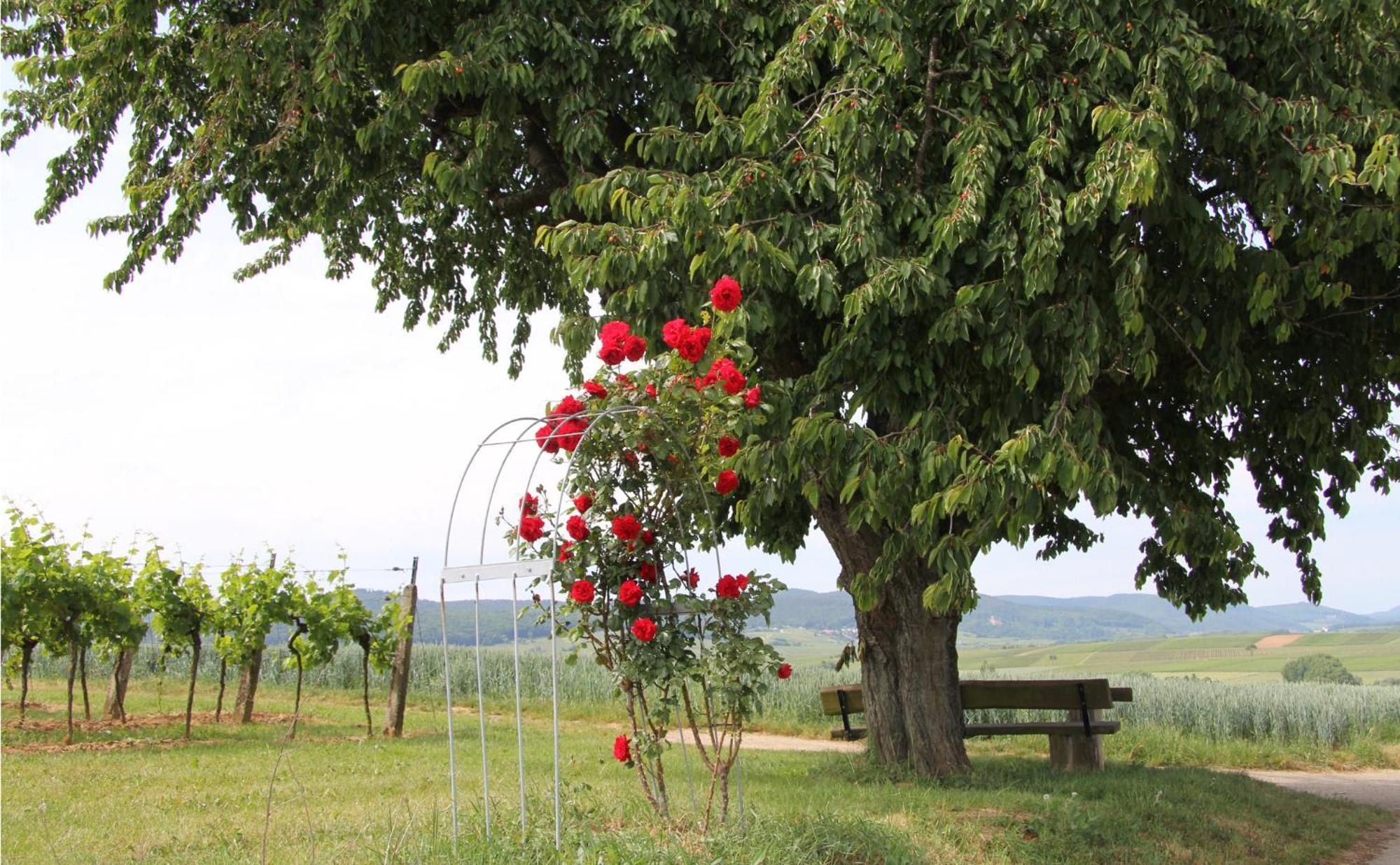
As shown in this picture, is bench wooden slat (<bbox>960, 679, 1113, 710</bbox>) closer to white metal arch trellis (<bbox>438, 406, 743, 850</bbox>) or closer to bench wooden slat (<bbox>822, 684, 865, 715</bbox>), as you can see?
bench wooden slat (<bbox>822, 684, 865, 715</bbox>)

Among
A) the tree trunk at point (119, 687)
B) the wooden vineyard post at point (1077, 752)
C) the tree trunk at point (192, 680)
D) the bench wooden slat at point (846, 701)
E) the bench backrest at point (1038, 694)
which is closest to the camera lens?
the bench backrest at point (1038, 694)

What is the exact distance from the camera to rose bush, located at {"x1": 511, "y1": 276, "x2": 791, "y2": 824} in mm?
5531

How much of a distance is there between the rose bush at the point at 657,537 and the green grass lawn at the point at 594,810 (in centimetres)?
64

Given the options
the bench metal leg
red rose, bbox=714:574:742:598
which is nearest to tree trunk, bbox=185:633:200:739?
the bench metal leg

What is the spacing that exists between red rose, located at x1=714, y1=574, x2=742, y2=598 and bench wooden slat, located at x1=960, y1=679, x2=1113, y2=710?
5447 mm

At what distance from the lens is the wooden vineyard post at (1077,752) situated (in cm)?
1040

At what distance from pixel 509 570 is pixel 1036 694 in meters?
6.71

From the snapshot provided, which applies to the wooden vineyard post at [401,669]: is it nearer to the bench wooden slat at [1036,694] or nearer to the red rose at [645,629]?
the bench wooden slat at [1036,694]

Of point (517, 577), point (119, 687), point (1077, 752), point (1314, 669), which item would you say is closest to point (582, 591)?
point (517, 577)

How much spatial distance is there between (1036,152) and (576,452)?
3490 mm

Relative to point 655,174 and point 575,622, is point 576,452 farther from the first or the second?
point 655,174

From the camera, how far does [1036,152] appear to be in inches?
265

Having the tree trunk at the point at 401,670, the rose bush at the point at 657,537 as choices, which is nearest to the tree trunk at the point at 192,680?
the tree trunk at the point at 401,670

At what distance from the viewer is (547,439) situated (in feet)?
18.9
